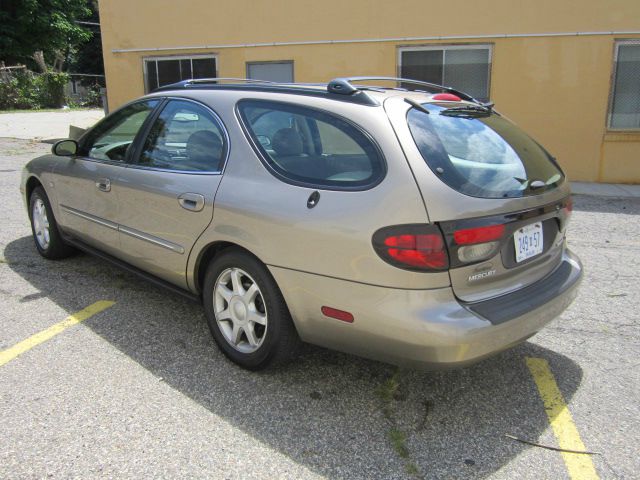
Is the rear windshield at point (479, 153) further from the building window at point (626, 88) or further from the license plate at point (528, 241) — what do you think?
the building window at point (626, 88)

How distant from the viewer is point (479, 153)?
2885 mm

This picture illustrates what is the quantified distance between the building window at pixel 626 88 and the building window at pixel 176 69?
718cm

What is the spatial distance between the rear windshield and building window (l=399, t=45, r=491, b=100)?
22.7 feet

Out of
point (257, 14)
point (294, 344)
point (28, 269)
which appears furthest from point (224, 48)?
point (294, 344)

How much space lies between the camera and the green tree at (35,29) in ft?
107

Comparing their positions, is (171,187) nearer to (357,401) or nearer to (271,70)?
(357,401)

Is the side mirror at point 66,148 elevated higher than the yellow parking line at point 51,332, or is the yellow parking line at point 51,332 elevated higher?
the side mirror at point 66,148

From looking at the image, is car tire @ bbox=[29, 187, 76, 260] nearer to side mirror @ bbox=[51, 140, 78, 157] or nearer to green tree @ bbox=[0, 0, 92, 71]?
side mirror @ bbox=[51, 140, 78, 157]

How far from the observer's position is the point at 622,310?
13.9ft

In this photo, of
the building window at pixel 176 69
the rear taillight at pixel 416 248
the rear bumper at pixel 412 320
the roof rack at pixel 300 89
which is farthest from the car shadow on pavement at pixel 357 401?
the building window at pixel 176 69

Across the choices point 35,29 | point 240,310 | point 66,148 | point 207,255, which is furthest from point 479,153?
point 35,29

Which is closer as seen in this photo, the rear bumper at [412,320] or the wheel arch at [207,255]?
the rear bumper at [412,320]

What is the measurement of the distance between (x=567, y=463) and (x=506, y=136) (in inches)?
67.3

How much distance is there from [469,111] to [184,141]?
1.78 m
